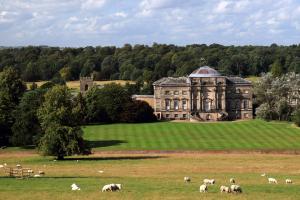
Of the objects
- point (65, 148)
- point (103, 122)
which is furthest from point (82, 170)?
point (103, 122)

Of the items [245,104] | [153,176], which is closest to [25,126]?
[153,176]

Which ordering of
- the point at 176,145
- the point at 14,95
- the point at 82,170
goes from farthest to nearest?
1. the point at 14,95
2. the point at 176,145
3. the point at 82,170

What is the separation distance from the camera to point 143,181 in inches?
1709

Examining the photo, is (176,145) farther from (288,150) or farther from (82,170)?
(82,170)

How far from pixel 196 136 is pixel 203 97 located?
29941 millimetres

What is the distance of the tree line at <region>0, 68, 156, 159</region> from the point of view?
6938cm

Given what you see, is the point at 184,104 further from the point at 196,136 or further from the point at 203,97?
the point at 196,136

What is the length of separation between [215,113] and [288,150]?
45463 mm

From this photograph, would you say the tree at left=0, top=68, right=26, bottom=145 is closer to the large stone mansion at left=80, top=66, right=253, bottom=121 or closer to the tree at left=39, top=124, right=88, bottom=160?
the tree at left=39, top=124, right=88, bottom=160

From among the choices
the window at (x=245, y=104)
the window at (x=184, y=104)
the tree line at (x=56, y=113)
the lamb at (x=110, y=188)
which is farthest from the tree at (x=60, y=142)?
the window at (x=245, y=104)

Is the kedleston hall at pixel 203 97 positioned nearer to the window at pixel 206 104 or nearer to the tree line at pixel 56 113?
the window at pixel 206 104

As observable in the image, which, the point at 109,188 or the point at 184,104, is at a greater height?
the point at 109,188

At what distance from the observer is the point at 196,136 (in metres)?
97.7

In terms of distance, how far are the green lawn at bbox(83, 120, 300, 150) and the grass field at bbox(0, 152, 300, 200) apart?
25.6ft
